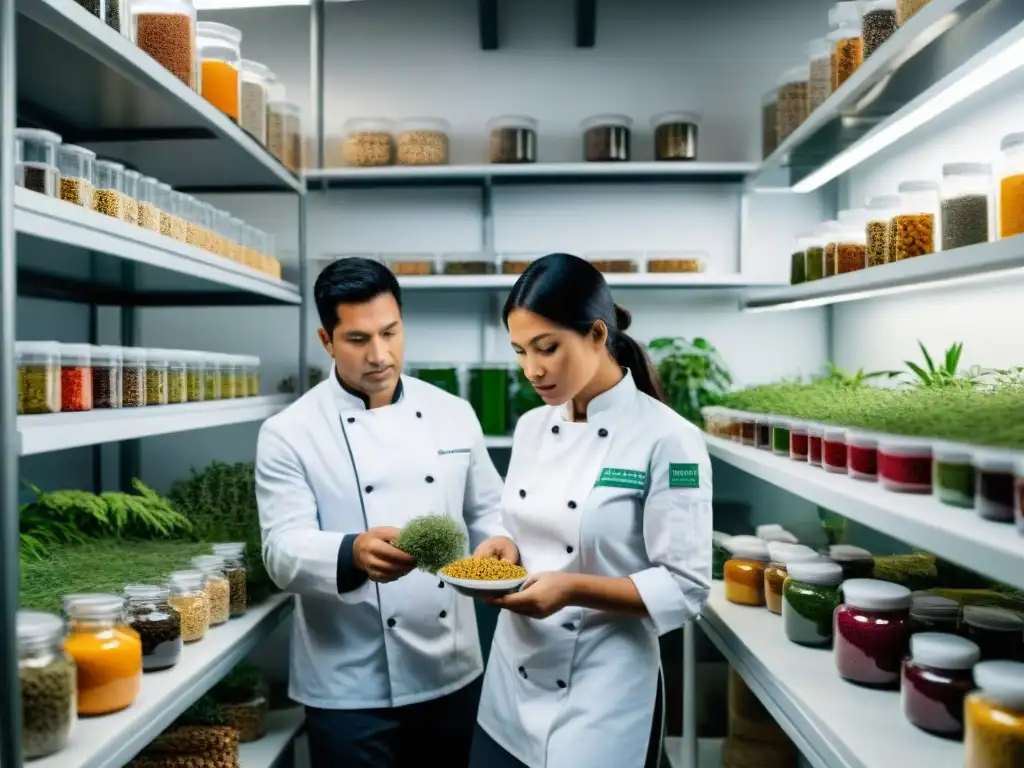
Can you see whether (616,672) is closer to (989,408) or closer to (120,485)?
(989,408)

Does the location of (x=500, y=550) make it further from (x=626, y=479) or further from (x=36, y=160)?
(x=36, y=160)

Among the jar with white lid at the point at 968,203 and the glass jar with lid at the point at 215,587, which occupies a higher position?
the jar with white lid at the point at 968,203

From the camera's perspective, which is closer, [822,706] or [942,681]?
[942,681]

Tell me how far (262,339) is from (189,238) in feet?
4.96

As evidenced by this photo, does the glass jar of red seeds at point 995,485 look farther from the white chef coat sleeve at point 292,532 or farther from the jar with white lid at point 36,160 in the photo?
the jar with white lid at point 36,160

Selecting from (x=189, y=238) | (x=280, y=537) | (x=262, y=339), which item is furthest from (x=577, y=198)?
(x=280, y=537)

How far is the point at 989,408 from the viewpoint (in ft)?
4.43

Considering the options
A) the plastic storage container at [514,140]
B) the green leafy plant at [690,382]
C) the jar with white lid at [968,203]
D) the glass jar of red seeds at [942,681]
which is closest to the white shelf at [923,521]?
the glass jar of red seeds at [942,681]

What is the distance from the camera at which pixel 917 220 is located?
5.87ft

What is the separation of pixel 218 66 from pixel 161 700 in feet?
5.78

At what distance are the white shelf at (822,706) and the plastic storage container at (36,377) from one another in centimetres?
156

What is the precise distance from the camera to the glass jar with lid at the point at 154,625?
1758 mm

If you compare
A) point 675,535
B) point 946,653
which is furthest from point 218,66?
point 946,653

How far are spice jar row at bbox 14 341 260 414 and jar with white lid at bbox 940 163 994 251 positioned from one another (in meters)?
1.66
